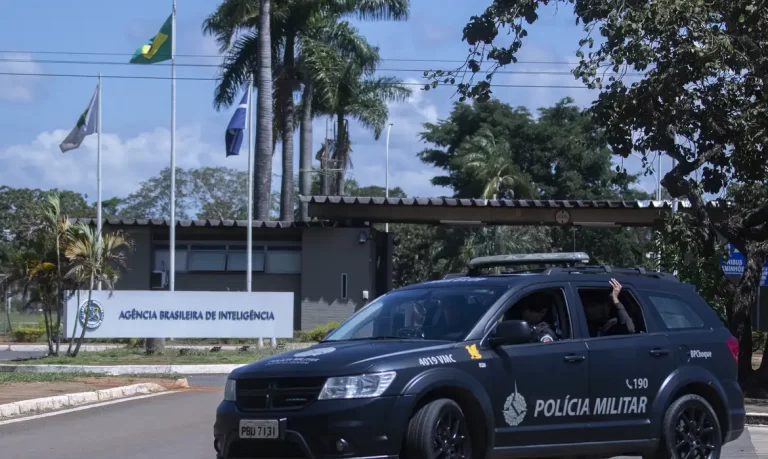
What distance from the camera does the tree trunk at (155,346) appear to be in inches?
1043

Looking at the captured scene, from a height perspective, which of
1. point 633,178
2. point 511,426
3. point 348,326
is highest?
point 633,178

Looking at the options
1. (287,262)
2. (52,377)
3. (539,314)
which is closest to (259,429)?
(539,314)

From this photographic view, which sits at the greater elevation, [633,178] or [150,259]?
[633,178]

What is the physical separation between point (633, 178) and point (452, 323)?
51653 millimetres

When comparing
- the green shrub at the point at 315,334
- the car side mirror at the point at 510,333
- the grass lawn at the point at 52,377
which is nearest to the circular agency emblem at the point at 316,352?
the car side mirror at the point at 510,333

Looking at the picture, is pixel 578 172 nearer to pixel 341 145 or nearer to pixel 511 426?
pixel 341 145

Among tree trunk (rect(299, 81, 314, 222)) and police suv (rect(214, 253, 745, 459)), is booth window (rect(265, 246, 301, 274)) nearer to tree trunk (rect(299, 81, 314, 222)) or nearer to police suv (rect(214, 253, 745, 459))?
tree trunk (rect(299, 81, 314, 222))

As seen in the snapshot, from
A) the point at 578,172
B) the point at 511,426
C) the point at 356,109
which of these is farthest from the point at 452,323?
the point at 578,172

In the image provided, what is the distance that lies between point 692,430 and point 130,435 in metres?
6.68

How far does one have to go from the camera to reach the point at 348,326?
29.7 feet

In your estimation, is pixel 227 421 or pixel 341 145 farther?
pixel 341 145

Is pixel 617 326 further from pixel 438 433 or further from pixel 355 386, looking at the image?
pixel 355 386

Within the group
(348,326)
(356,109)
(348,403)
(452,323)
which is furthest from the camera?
(356,109)

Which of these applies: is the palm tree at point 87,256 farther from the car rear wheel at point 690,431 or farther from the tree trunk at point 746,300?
the car rear wheel at point 690,431
